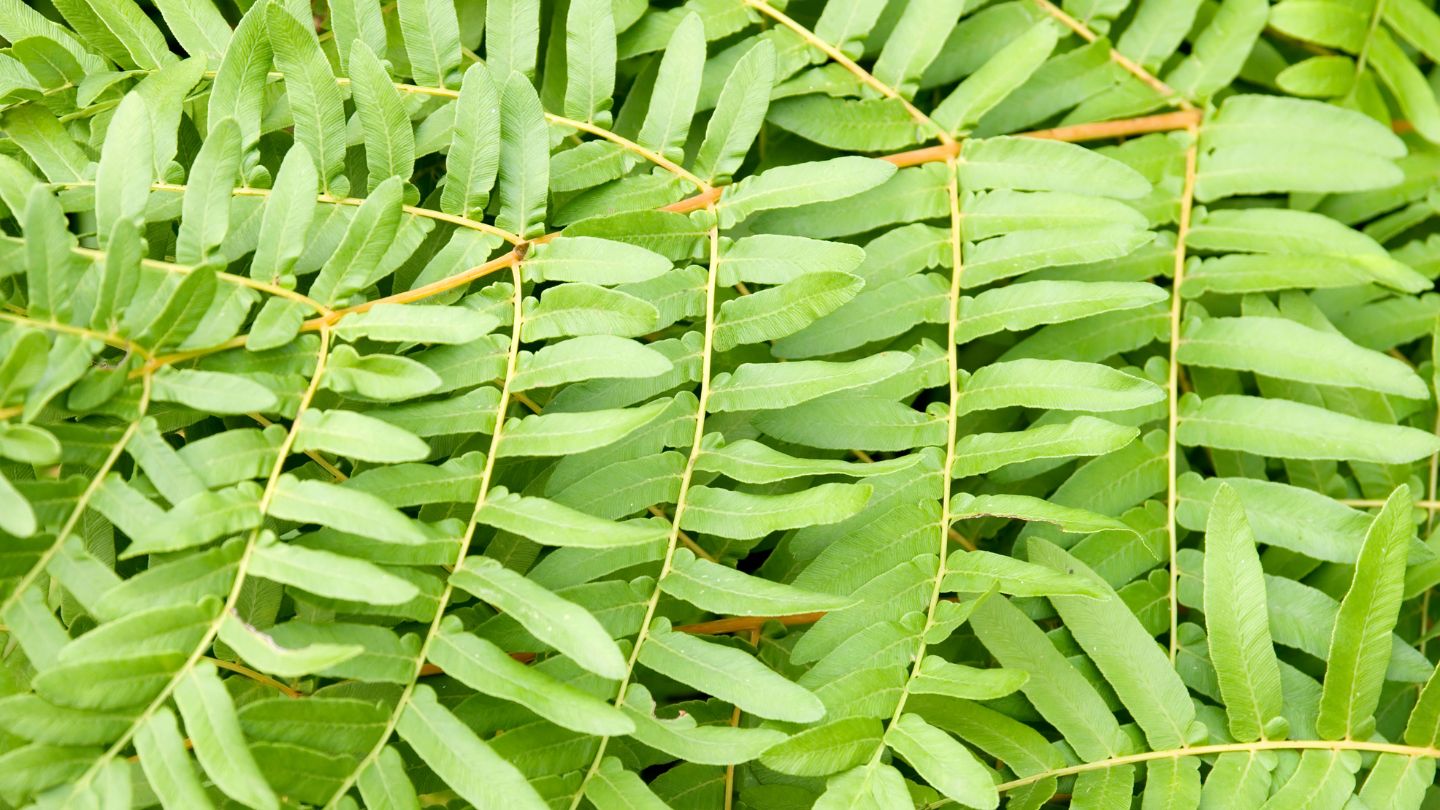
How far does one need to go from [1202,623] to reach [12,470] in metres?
1.51

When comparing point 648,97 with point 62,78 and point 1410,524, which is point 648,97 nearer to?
point 62,78

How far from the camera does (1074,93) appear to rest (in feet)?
5.49

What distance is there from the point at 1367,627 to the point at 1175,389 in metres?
0.39

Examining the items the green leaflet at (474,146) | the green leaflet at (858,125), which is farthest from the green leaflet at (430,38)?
the green leaflet at (858,125)

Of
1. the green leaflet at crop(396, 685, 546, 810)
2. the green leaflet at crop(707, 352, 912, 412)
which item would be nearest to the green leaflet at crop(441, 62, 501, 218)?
the green leaflet at crop(707, 352, 912, 412)

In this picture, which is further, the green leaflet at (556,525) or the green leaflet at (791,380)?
the green leaflet at (791,380)

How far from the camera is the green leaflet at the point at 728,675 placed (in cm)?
114

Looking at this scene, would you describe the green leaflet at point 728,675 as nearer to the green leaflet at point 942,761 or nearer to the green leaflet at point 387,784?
the green leaflet at point 942,761

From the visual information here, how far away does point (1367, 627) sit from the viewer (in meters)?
1.31

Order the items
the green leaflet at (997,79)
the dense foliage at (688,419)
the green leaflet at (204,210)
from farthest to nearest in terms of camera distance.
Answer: the green leaflet at (997,79) < the green leaflet at (204,210) < the dense foliage at (688,419)

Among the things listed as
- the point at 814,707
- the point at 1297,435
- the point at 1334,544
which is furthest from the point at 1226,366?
the point at 814,707

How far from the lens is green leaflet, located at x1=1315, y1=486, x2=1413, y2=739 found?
1288 millimetres

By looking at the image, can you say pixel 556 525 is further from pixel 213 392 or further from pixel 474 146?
pixel 474 146

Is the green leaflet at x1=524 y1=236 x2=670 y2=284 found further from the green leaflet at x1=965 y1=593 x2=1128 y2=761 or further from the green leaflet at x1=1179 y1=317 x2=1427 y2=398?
the green leaflet at x1=1179 y1=317 x2=1427 y2=398
